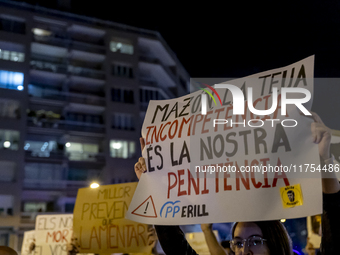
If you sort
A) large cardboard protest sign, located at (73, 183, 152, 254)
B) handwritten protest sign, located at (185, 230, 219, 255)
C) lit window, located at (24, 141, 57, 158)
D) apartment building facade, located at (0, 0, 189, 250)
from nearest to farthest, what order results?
large cardboard protest sign, located at (73, 183, 152, 254), handwritten protest sign, located at (185, 230, 219, 255), apartment building facade, located at (0, 0, 189, 250), lit window, located at (24, 141, 57, 158)

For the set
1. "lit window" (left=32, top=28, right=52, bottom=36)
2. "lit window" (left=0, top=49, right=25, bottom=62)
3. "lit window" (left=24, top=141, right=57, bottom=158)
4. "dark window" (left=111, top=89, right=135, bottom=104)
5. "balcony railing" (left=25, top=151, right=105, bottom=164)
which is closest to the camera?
"balcony railing" (left=25, top=151, right=105, bottom=164)

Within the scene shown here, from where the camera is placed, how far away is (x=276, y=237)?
308 cm

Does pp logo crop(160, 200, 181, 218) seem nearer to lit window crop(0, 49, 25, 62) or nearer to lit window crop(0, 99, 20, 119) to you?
lit window crop(0, 99, 20, 119)

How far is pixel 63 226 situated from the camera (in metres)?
9.04

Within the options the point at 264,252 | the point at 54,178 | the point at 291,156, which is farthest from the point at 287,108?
the point at 54,178

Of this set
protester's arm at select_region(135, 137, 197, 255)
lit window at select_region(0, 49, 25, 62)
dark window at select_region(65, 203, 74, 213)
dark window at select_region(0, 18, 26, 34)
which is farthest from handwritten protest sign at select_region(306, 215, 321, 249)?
dark window at select_region(0, 18, 26, 34)

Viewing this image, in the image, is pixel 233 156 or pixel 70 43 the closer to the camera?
pixel 233 156

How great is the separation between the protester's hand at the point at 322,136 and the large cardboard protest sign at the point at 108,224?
134 inches

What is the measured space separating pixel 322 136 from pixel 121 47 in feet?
121

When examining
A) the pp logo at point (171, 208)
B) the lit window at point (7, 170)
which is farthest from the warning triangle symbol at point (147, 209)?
the lit window at point (7, 170)

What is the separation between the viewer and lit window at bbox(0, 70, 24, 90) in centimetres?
3219

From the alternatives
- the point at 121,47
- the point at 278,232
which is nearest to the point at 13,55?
the point at 121,47

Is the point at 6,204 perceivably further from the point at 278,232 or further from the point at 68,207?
the point at 278,232

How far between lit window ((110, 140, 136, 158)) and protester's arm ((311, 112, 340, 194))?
32409mm
